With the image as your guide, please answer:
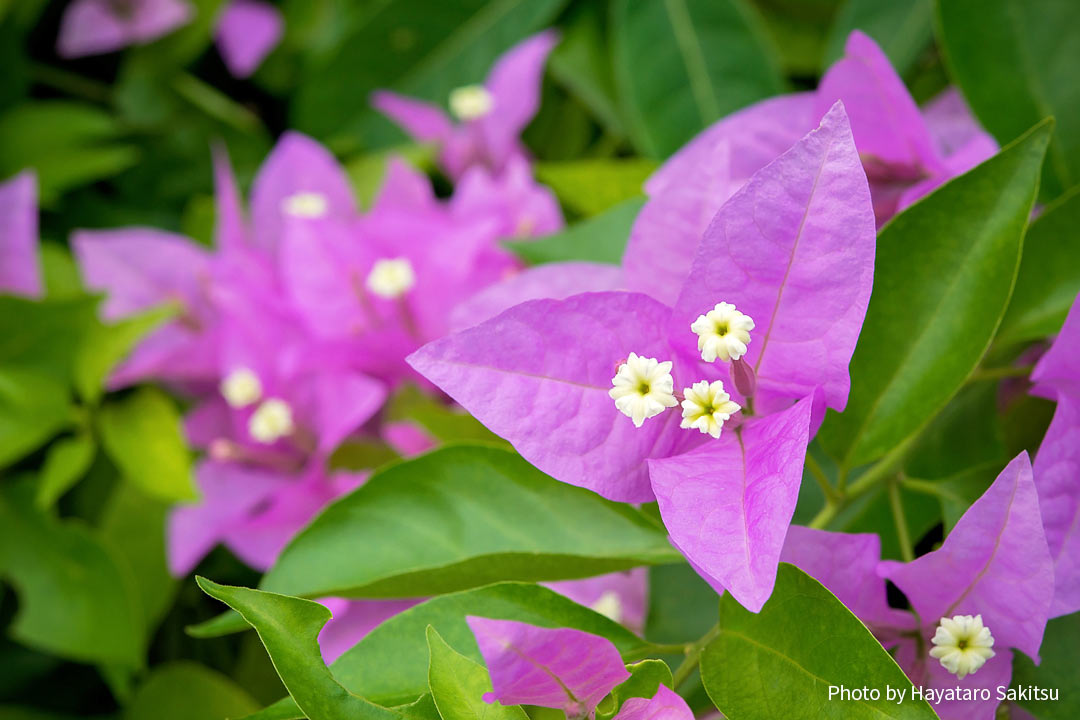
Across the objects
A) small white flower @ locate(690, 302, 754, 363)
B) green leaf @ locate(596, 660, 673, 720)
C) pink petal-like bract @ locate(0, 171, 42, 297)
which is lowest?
green leaf @ locate(596, 660, 673, 720)

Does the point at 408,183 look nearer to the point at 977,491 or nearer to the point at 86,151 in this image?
the point at 86,151

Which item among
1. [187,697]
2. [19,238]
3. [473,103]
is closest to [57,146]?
[19,238]

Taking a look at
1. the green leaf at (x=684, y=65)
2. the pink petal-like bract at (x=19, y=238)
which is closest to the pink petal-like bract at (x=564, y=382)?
the green leaf at (x=684, y=65)

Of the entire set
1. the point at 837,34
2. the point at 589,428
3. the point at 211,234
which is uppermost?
the point at 837,34

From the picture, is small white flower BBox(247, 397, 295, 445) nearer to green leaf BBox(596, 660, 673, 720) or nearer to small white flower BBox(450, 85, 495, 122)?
small white flower BBox(450, 85, 495, 122)

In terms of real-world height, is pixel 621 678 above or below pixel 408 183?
below

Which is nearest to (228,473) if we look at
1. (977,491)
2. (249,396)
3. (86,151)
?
(249,396)

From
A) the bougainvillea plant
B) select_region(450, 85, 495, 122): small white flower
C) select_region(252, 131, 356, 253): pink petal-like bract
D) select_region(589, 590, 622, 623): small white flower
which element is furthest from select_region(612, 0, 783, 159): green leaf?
select_region(589, 590, 622, 623): small white flower
